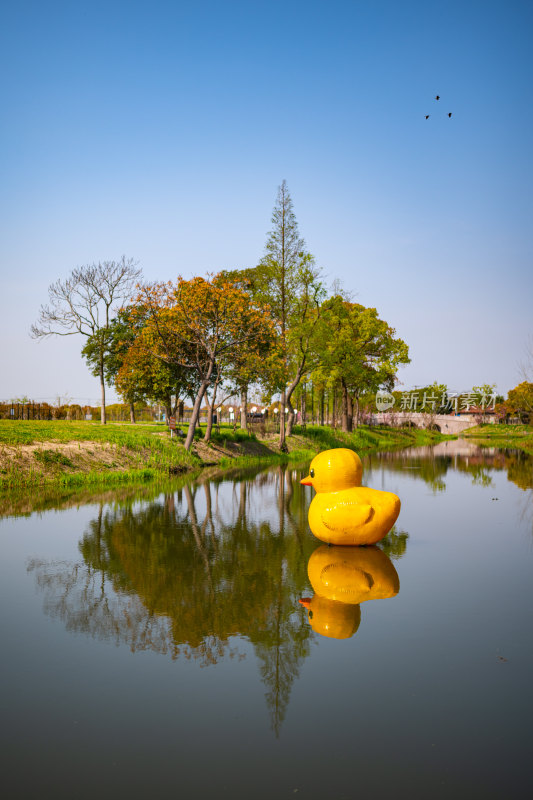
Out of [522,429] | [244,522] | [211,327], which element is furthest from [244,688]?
[522,429]

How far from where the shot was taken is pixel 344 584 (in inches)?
327

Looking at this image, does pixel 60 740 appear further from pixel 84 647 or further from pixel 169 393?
pixel 169 393

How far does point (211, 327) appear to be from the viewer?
2956 cm

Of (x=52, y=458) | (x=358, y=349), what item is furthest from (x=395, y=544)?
(x=358, y=349)

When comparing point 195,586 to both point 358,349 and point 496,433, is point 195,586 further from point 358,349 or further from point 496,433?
point 496,433

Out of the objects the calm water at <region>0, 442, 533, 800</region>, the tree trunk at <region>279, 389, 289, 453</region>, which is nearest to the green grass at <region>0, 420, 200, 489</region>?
the calm water at <region>0, 442, 533, 800</region>

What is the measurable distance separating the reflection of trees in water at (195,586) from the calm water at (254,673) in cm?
4

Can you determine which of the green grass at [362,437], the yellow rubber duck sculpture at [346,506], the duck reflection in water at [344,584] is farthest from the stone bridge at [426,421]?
the duck reflection in water at [344,584]

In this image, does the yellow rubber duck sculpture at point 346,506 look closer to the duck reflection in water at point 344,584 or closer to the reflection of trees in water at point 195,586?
the duck reflection in water at point 344,584

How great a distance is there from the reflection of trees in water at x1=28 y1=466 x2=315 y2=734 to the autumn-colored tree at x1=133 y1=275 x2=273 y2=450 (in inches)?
579

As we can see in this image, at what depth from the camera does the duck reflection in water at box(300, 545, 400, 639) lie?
22.2ft

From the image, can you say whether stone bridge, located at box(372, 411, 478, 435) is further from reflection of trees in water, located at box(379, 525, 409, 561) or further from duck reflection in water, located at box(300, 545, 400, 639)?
duck reflection in water, located at box(300, 545, 400, 639)

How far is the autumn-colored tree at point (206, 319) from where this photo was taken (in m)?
28.2

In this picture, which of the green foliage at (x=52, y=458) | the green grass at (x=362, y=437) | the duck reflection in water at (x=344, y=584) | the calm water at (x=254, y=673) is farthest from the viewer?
the green grass at (x=362, y=437)
